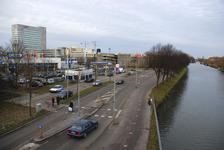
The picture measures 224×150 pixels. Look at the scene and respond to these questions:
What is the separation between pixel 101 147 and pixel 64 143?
3.21 metres

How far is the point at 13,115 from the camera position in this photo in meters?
19.3

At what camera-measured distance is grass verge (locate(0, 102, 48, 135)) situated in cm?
1642

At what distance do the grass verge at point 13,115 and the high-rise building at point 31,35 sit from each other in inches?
5859

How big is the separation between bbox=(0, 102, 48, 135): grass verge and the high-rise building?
149 meters

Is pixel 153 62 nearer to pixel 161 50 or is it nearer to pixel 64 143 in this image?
pixel 161 50

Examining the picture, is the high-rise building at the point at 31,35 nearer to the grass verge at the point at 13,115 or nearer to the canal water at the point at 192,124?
the grass verge at the point at 13,115

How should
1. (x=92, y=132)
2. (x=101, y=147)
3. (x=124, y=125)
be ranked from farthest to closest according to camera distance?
(x=124, y=125) < (x=92, y=132) < (x=101, y=147)

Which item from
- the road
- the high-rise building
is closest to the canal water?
the road

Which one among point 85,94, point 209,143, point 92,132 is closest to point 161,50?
point 85,94

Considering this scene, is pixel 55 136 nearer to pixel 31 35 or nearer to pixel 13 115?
pixel 13 115

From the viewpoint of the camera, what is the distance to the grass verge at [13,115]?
16.4m

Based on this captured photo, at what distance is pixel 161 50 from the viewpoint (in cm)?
4319

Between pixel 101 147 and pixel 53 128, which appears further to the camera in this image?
pixel 53 128

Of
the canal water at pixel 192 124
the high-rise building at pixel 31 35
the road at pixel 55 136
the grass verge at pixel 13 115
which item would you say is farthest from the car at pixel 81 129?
the high-rise building at pixel 31 35
